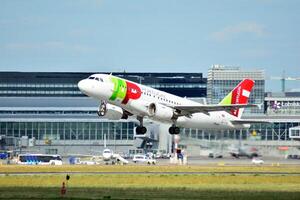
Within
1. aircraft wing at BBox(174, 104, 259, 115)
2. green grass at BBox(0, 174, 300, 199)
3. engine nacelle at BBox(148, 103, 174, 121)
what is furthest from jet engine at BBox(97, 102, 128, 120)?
green grass at BBox(0, 174, 300, 199)

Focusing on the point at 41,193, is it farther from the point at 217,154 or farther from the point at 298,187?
the point at 217,154

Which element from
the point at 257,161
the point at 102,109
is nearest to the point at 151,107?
the point at 102,109

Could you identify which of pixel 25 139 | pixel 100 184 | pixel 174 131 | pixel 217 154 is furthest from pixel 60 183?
pixel 25 139

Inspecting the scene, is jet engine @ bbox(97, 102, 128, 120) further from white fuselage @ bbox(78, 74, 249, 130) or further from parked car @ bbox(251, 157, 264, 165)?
parked car @ bbox(251, 157, 264, 165)

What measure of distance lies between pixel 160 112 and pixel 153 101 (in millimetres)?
1308

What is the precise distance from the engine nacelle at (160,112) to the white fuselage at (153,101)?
21.4 inches

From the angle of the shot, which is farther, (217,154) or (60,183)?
(217,154)

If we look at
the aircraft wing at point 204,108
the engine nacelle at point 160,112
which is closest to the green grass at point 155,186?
the engine nacelle at point 160,112

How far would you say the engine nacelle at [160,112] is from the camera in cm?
10312

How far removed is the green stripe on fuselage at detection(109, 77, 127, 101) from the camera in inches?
3903

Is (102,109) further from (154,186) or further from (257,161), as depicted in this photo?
(257,161)

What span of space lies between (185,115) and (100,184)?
25570mm

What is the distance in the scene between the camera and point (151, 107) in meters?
103

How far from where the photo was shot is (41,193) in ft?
240
